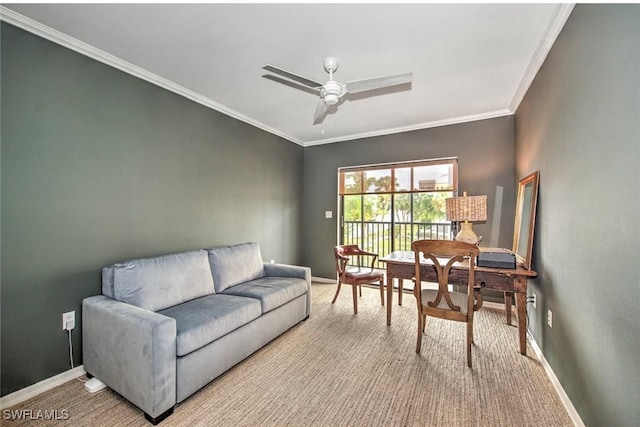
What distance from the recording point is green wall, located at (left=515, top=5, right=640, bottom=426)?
116cm

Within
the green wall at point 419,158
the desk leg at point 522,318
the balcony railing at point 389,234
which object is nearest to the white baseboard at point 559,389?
the desk leg at point 522,318

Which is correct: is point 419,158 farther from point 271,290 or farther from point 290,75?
point 271,290

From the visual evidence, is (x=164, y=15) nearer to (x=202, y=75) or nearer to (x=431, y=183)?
(x=202, y=75)

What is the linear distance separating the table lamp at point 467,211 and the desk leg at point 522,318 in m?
0.72

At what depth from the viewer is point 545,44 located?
2.10 meters

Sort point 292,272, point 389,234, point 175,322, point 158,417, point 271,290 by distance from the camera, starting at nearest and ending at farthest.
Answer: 1. point 158,417
2. point 175,322
3. point 271,290
4. point 292,272
5. point 389,234

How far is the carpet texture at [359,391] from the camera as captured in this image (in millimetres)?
1646

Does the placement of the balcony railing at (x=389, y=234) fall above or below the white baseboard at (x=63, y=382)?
above

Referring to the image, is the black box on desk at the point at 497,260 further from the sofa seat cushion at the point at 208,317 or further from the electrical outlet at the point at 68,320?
the electrical outlet at the point at 68,320

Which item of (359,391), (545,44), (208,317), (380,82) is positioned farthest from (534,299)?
(208,317)

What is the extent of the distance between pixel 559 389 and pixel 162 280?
10.3ft

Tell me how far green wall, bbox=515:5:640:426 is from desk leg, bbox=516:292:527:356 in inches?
4.9

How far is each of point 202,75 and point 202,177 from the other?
44.3 inches

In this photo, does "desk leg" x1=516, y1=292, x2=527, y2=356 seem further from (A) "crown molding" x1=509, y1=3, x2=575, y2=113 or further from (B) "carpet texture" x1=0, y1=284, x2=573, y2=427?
(A) "crown molding" x1=509, y1=3, x2=575, y2=113
